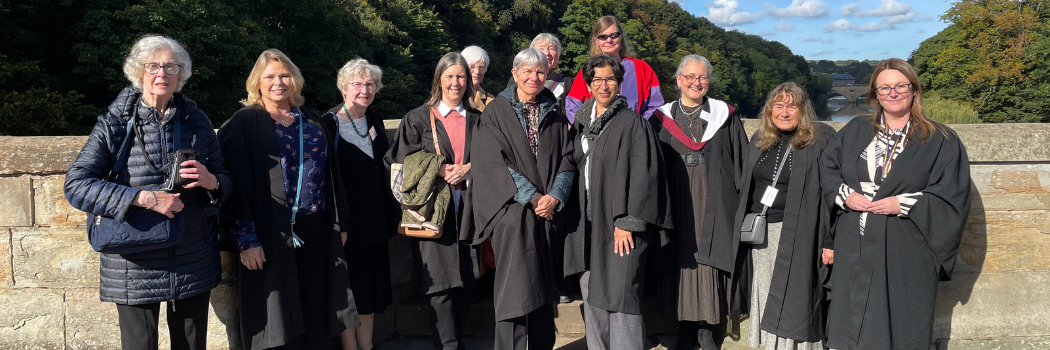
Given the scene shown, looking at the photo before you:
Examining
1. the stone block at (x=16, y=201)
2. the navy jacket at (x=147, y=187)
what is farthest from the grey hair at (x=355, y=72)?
the stone block at (x=16, y=201)

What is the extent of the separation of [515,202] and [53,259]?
7.96 feet

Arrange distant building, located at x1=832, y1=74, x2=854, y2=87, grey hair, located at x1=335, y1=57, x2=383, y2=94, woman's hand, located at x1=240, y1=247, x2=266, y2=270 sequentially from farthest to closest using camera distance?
distant building, located at x1=832, y1=74, x2=854, y2=87 < grey hair, located at x1=335, y1=57, x2=383, y2=94 < woman's hand, located at x1=240, y1=247, x2=266, y2=270

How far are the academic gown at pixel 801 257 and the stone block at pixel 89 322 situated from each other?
11.4 ft

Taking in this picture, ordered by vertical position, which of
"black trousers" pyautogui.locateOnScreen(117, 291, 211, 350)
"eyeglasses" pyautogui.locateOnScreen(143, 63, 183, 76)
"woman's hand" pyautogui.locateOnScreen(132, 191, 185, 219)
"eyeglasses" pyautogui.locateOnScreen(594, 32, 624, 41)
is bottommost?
"black trousers" pyautogui.locateOnScreen(117, 291, 211, 350)

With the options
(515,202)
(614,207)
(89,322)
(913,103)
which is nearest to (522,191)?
(515,202)

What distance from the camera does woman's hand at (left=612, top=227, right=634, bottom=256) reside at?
11.8ft

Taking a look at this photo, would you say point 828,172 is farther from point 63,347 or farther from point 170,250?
point 63,347

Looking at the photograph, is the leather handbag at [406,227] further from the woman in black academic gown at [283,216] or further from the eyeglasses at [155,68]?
the eyeglasses at [155,68]

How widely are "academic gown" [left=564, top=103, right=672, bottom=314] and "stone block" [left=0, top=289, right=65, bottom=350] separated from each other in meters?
2.84

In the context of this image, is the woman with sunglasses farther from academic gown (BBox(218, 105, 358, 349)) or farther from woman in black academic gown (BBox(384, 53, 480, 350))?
academic gown (BBox(218, 105, 358, 349))

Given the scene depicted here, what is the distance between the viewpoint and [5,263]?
371 centimetres

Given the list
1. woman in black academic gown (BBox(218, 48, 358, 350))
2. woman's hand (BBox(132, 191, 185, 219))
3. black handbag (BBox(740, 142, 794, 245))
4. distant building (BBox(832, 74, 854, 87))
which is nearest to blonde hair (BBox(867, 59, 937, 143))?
black handbag (BBox(740, 142, 794, 245))

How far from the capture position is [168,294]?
3.02m

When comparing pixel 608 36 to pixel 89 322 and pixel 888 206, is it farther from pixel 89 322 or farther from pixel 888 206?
pixel 89 322
